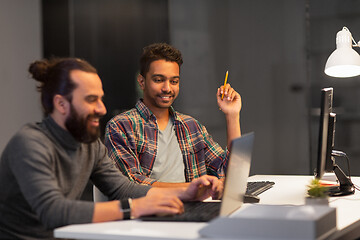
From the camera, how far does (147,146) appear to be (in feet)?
9.02

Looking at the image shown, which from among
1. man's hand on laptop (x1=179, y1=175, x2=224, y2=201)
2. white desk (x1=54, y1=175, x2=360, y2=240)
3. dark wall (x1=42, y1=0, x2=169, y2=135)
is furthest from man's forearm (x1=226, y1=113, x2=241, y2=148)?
dark wall (x1=42, y1=0, x2=169, y2=135)

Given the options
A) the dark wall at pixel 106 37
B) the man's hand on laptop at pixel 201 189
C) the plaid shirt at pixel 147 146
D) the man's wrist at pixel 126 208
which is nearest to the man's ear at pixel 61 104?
the man's wrist at pixel 126 208

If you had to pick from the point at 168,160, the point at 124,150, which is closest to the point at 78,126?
the point at 124,150

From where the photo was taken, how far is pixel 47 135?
193 centimetres

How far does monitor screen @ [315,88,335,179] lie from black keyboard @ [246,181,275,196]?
0.88 feet

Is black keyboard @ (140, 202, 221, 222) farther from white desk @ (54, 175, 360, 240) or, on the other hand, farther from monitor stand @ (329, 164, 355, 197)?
monitor stand @ (329, 164, 355, 197)

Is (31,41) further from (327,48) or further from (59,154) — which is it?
(59,154)

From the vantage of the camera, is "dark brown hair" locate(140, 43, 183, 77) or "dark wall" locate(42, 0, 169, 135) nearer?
"dark brown hair" locate(140, 43, 183, 77)

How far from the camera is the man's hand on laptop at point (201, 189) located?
206 centimetres

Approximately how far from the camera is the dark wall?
17.2ft

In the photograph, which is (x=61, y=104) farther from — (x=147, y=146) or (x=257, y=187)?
(x=257, y=187)

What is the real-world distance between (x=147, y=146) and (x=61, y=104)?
2.77ft

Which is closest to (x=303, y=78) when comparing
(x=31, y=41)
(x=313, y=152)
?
(x=313, y=152)

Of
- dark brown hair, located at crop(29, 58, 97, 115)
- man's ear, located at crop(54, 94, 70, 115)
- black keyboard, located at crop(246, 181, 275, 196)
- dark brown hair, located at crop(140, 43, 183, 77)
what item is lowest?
black keyboard, located at crop(246, 181, 275, 196)
